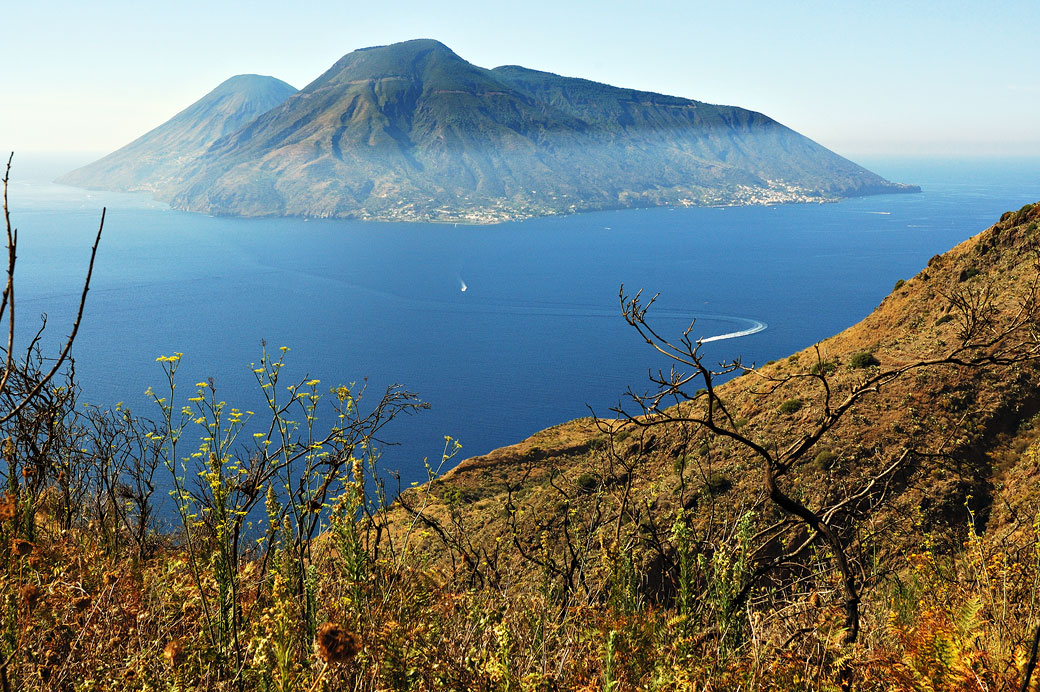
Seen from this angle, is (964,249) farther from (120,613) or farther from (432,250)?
(432,250)

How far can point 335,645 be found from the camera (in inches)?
74.7

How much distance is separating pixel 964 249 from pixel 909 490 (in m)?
17.7

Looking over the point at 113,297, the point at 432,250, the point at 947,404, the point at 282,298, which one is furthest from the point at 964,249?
the point at 432,250

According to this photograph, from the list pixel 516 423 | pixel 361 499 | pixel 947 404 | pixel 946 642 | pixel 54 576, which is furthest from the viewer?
pixel 516 423

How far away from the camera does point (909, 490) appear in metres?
19.3

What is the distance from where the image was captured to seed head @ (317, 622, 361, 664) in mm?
1872

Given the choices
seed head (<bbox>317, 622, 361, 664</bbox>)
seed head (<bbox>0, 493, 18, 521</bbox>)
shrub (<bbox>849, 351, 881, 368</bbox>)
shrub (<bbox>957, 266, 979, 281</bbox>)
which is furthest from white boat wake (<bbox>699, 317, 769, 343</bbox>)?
seed head (<bbox>317, 622, 361, 664</bbox>)

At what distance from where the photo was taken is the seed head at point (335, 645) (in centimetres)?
187

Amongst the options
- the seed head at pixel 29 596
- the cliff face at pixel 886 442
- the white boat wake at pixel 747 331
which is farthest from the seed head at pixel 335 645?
the white boat wake at pixel 747 331

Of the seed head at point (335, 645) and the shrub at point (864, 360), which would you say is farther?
the shrub at point (864, 360)

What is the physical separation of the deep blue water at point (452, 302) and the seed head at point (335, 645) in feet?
143

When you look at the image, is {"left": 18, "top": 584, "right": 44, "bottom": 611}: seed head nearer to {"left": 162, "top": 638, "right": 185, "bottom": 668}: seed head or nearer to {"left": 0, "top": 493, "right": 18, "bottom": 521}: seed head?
{"left": 0, "top": 493, "right": 18, "bottom": 521}: seed head

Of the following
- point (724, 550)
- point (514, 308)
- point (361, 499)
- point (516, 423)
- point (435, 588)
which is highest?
point (361, 499)

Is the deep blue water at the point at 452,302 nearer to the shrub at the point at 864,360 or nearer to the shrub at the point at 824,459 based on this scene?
the shrub at the point at 864,360
